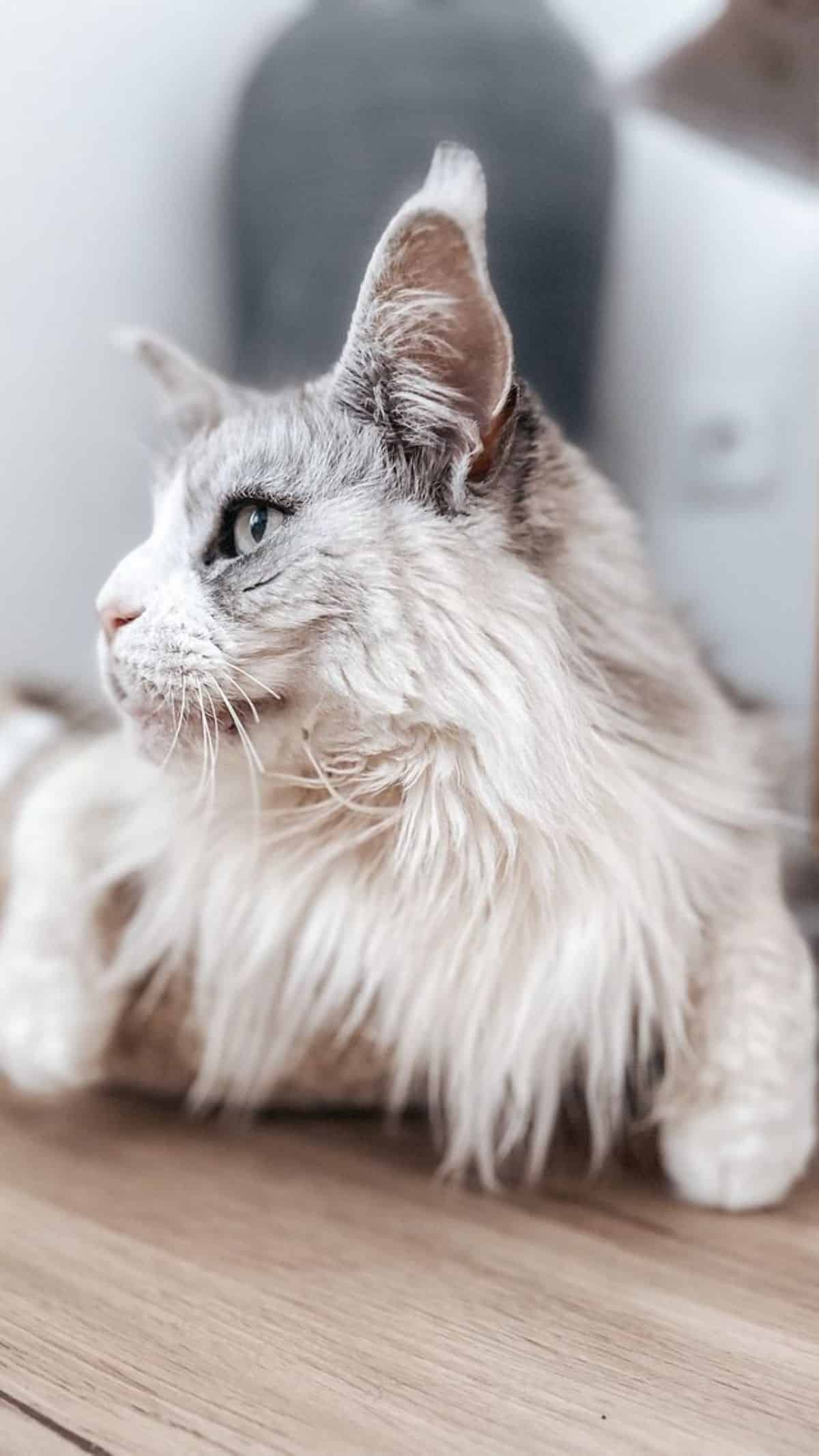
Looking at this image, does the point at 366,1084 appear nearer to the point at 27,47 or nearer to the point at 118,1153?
the point at 118,1153

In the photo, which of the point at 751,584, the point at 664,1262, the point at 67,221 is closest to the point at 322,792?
the point at 664,1262

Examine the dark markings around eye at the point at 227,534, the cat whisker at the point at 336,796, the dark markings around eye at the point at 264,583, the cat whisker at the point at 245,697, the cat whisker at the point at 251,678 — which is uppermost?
the dark markings around eye at the point at 227,534

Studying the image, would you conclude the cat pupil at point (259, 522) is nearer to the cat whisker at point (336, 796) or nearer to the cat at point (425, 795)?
the cat at point (425, 795)

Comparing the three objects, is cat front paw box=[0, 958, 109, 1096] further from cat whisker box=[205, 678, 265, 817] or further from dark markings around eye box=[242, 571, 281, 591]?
dark markings around eye box=[242, 571, 281, 591]

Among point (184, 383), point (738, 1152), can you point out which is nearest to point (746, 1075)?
point (738, 1152)

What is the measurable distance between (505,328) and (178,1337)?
0.60 m

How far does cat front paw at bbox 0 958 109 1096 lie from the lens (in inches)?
36.4

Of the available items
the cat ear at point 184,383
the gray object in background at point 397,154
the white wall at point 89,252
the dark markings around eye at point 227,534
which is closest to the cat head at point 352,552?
the dark markings around eye at point 227,534

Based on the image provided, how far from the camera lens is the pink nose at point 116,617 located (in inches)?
31.4

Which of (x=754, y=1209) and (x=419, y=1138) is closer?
(x=754, y=1209)

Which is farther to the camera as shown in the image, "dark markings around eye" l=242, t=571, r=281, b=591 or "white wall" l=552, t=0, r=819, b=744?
"white wall" l=552, t=0, r=819, b=744

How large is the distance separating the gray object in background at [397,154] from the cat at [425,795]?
0.85 feet

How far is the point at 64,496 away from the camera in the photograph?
54.1 inches

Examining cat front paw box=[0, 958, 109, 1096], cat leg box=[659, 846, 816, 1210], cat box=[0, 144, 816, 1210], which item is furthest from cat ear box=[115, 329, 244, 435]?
cat leg box=[659, 846, 816, 1210]
